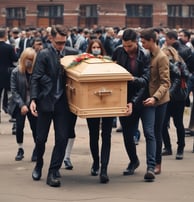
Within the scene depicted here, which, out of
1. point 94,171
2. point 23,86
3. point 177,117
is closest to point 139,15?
point 177,117

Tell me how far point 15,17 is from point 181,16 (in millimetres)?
9560

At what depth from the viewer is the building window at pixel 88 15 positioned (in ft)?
155

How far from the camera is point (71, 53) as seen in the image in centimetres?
A: 1098

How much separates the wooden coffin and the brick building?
117 ft

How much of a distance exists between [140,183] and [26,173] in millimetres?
1634

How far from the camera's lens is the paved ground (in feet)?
32.6

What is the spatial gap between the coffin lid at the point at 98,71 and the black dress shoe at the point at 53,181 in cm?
124

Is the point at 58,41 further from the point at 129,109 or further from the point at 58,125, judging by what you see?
the point at 129,109

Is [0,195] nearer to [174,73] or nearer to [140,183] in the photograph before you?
[140,183]

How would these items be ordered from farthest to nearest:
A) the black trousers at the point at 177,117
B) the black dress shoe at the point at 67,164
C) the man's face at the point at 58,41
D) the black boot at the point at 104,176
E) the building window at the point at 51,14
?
the building window at the point at 51,14
the black trousers at the point at 177,117
the black dress shoe at the point at 67,164
the black boot at the point at 104,176
the man's face at the point at 58,41

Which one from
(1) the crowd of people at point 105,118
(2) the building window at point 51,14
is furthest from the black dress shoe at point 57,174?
(2) the building window at point 51,14

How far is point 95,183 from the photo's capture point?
35.2 feet

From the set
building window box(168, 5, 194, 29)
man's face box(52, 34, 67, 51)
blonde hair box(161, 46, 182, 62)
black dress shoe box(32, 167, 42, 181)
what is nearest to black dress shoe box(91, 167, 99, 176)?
black dress shoe box(32, 167, 42, 181)

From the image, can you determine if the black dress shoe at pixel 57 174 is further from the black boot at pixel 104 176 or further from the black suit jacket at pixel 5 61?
the black suit jacket at pixel 5 61
